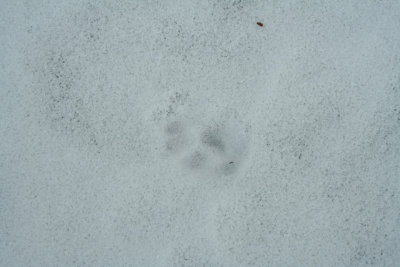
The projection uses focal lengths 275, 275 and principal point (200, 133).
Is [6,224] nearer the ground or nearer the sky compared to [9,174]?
nearer the ground

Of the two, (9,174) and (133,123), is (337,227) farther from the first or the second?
(9,174)

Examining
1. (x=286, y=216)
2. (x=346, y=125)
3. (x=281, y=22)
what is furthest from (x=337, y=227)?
(x=281, y=22)

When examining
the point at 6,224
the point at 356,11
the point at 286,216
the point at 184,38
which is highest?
the point at 356,11

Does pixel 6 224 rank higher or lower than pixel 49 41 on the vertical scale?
lower

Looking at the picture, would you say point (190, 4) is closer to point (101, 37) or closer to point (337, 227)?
point (101, 37)

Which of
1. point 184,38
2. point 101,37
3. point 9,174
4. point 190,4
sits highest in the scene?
point 190,4

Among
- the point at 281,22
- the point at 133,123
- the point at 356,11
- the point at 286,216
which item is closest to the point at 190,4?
the point at 281,22
